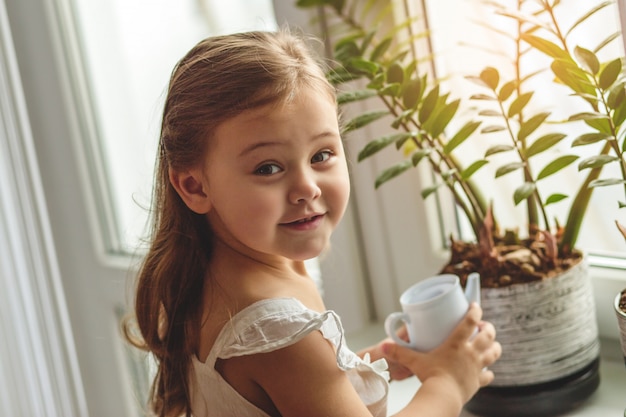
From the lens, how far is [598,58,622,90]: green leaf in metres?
0.74

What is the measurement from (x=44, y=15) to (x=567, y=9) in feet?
3.52

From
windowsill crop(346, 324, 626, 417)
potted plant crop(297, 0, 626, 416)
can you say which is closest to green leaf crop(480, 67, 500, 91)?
potted plant crop(297, 0, 626, 416)

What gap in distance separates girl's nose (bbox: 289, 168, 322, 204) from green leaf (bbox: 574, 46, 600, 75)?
0.87 ft

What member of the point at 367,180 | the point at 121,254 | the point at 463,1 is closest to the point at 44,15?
the point at 121,254

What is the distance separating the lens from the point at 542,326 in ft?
2.84

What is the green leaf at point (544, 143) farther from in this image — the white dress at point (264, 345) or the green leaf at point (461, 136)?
the white dress at point (264, 345)

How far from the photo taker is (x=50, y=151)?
1.72m

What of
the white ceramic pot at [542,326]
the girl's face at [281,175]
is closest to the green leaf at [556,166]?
the white ceramic pot at [542,326]

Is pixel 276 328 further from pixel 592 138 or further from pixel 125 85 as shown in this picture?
pixel 125 85

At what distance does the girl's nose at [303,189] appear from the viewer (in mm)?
753

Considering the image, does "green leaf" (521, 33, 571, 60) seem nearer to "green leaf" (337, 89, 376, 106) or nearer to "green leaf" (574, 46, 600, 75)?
"green leaf" (574, 46, 600, 75)

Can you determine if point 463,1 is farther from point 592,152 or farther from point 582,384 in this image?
point 582,384

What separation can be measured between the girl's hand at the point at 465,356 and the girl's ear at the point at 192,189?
0.89 feet

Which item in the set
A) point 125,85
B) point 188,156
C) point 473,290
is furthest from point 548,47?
point 125,85
